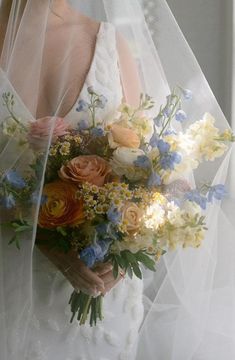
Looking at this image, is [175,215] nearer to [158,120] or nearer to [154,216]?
[154,216]

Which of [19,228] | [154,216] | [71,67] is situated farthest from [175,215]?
[71,67]

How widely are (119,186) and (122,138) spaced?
8 centimetres

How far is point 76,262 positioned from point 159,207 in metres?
0.16

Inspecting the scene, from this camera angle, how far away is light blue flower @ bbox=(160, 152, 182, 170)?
2.33 feet

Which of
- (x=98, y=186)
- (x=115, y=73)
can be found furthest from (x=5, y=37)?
(x=98, y=186)

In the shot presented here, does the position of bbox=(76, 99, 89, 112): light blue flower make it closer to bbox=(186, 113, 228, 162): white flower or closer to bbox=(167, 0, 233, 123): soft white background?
bbox=(186, 113, 228, 162): white flower

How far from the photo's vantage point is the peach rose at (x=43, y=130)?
Result: 71 cm

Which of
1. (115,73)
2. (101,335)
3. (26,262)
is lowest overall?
(101,335)

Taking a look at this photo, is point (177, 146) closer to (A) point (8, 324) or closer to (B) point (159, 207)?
(B) point (159, 207)

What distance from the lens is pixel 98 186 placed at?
2.34ft

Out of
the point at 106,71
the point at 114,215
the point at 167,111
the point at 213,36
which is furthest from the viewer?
the point at 213,36

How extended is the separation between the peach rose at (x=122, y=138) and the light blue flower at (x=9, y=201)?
0.56 feet

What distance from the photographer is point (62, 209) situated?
690 mm

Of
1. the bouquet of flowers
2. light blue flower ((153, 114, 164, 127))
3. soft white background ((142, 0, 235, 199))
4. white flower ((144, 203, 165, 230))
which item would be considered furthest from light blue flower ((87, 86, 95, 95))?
soft white background ((142, 0, 235, 199))
